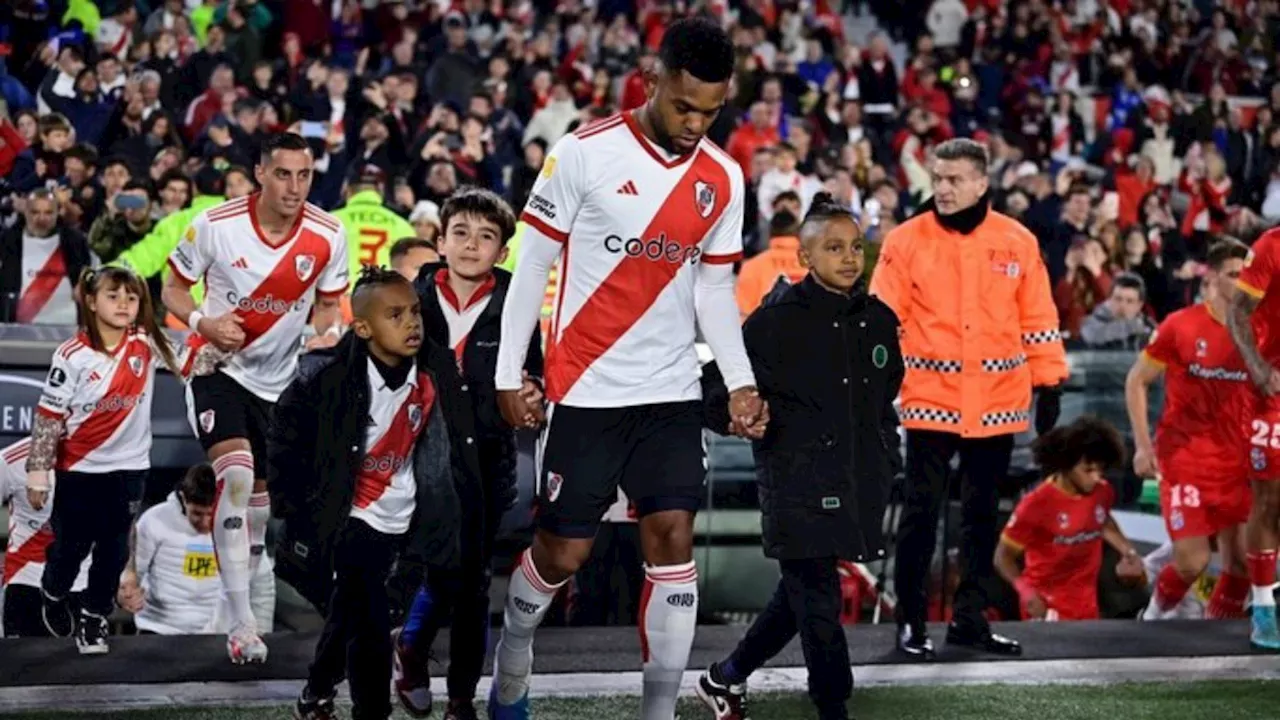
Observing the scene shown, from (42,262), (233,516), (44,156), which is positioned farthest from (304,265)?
(44,156)

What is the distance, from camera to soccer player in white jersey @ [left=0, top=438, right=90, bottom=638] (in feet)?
29.3

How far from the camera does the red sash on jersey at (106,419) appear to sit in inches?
328

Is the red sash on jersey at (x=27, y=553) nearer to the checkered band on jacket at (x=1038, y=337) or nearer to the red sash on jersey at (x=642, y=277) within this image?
the red sash on jersey at (x=642, y=277)

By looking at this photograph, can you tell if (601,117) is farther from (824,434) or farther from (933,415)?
(824,434)

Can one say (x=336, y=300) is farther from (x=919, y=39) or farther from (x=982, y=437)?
(x=919, y=39)

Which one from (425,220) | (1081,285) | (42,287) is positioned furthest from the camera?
(1081,285)

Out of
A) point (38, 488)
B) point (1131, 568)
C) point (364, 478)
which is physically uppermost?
point (364, 478)

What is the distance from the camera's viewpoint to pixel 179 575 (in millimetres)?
9516

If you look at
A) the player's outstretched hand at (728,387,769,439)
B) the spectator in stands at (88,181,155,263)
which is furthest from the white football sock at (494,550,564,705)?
the spectator in stands at (88,181,155,263)

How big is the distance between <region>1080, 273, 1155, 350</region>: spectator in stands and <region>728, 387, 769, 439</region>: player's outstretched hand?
6836mm

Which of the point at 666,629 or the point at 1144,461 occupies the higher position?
the point at 1144,461

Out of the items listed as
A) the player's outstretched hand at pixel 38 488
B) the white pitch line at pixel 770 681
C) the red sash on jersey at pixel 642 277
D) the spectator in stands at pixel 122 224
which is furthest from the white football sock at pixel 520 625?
the spectator in stands at pixel 122 224

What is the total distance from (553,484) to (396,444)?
56cm

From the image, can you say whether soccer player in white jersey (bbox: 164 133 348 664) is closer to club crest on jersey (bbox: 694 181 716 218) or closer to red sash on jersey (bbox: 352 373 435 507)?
red sash on jersey (bbox: 352 373 435 507)
